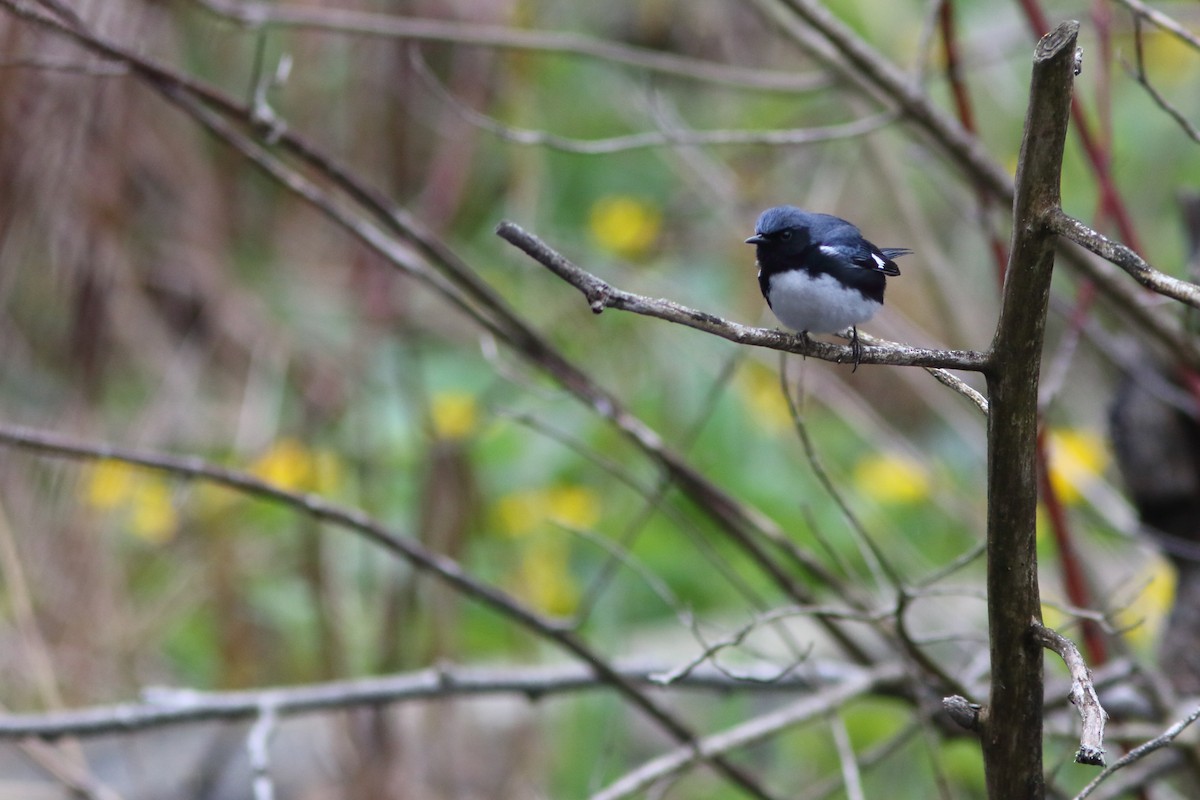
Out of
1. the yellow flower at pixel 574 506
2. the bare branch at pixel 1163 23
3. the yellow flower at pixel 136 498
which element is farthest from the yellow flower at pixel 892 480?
the yellow flower at pixel 136 498

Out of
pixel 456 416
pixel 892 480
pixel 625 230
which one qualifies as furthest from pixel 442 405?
pixel 892 480

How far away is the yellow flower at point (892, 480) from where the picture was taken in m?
3.71

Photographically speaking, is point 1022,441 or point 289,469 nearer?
point 1022,441

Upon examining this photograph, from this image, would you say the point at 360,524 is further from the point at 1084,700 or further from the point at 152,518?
the point at 152,518

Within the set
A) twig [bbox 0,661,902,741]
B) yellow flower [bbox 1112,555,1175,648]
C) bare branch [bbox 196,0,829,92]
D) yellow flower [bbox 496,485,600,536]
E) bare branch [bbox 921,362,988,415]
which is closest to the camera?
bare branch [bbox 921,362,988,415]

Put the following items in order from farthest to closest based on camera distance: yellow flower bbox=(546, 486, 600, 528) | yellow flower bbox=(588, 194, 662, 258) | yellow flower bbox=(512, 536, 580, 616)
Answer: yellow flower bbox=(588, 194, 662, 258) < yellow flower bbox=(546, 486, 600, 528) < yellow flower bbox=(512, 536, 580, 616)

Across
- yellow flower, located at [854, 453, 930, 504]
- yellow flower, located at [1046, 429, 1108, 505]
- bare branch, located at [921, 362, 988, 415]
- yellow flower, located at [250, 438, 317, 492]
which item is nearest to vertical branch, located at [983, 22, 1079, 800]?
bare branch, located at [921, 362, 988, 415]

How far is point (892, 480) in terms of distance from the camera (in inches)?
161

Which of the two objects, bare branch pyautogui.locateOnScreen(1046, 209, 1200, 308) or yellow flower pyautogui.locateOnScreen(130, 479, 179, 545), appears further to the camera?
yellow flower pyautogui.locateOnScreen(130, 479, 179, 545)

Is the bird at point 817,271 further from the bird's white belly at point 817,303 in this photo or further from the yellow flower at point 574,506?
the yellow flower at point 574,506

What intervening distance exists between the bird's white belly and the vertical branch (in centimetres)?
71

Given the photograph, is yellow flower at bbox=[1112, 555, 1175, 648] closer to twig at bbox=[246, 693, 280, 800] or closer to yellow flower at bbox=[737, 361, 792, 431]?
yellow flower at bbox=[737, 361, 792, 431]

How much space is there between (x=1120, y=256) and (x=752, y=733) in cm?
150

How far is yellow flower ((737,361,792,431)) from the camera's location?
13.1 ft
